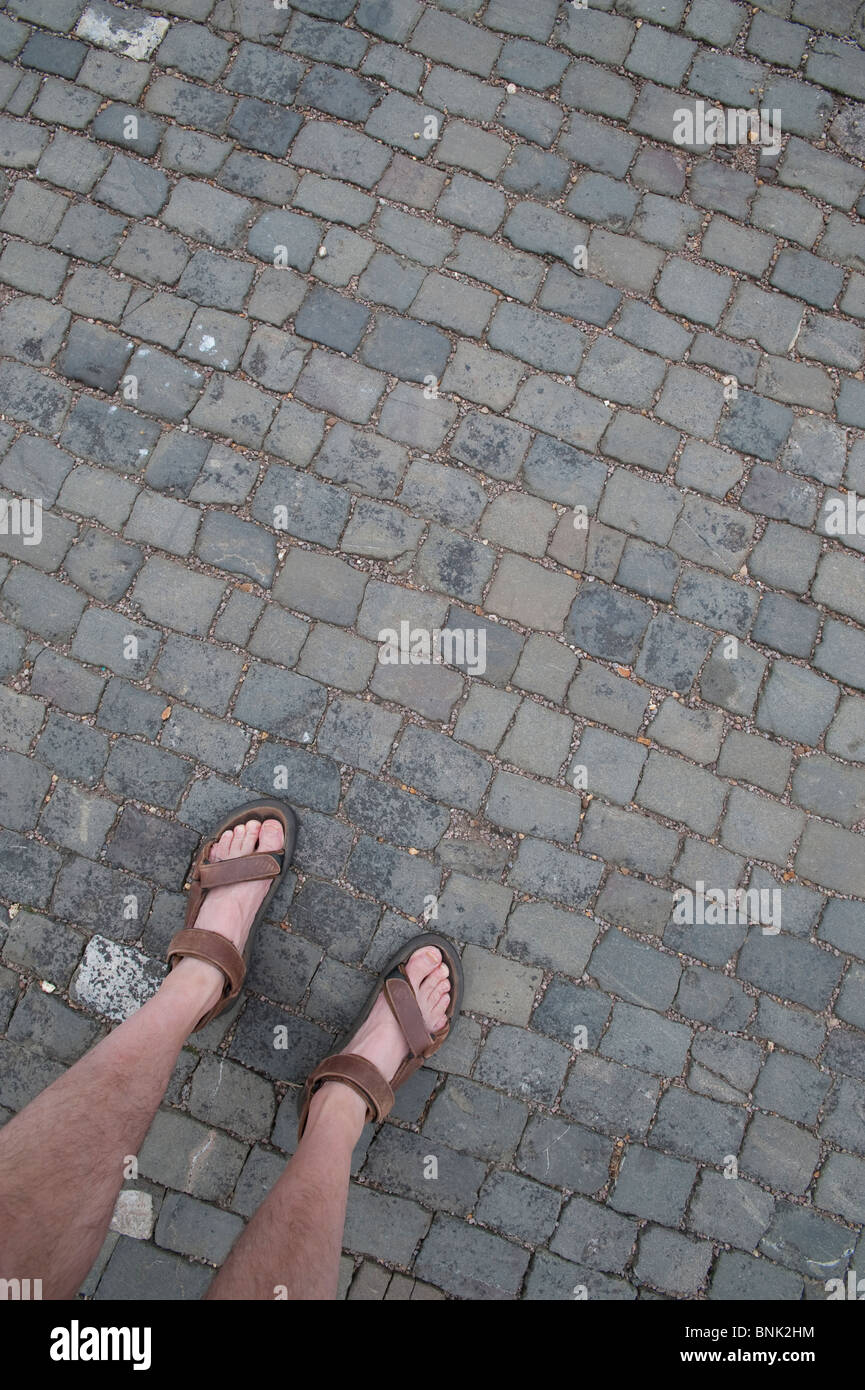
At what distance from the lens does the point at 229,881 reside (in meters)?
3.73

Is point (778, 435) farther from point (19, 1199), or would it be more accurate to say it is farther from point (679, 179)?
point (19, 1199)

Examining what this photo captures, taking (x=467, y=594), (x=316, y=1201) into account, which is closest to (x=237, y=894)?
(x=316, y=1201)

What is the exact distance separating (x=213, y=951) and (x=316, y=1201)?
99cm

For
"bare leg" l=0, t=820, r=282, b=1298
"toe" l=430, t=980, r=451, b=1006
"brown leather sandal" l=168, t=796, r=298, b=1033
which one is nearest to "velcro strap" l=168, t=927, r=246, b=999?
"brown leather sandal" l=168, t=796, r=298, b=1033

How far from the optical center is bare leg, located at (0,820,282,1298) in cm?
268

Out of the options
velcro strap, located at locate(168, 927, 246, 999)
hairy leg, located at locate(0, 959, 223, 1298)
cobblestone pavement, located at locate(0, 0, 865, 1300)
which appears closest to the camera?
hairy leg, located at locate(0, 959, 223, 1298)

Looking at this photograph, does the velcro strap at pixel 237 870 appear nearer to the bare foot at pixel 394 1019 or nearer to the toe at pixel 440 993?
the bare foot at pixel 394 1019

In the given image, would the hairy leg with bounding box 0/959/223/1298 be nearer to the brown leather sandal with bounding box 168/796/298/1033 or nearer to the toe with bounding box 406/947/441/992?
the brown leather sandal with bounding box 168/796/298/1033

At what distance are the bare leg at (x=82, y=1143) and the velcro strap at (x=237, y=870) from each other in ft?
1.31

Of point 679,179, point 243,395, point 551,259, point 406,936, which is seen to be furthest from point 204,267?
point 406,936

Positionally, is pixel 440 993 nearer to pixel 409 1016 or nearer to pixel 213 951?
pixel 409 1016

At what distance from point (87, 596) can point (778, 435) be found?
3200mm

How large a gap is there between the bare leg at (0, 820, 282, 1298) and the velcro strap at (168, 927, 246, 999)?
0.11 m

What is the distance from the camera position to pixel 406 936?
12.8ft
